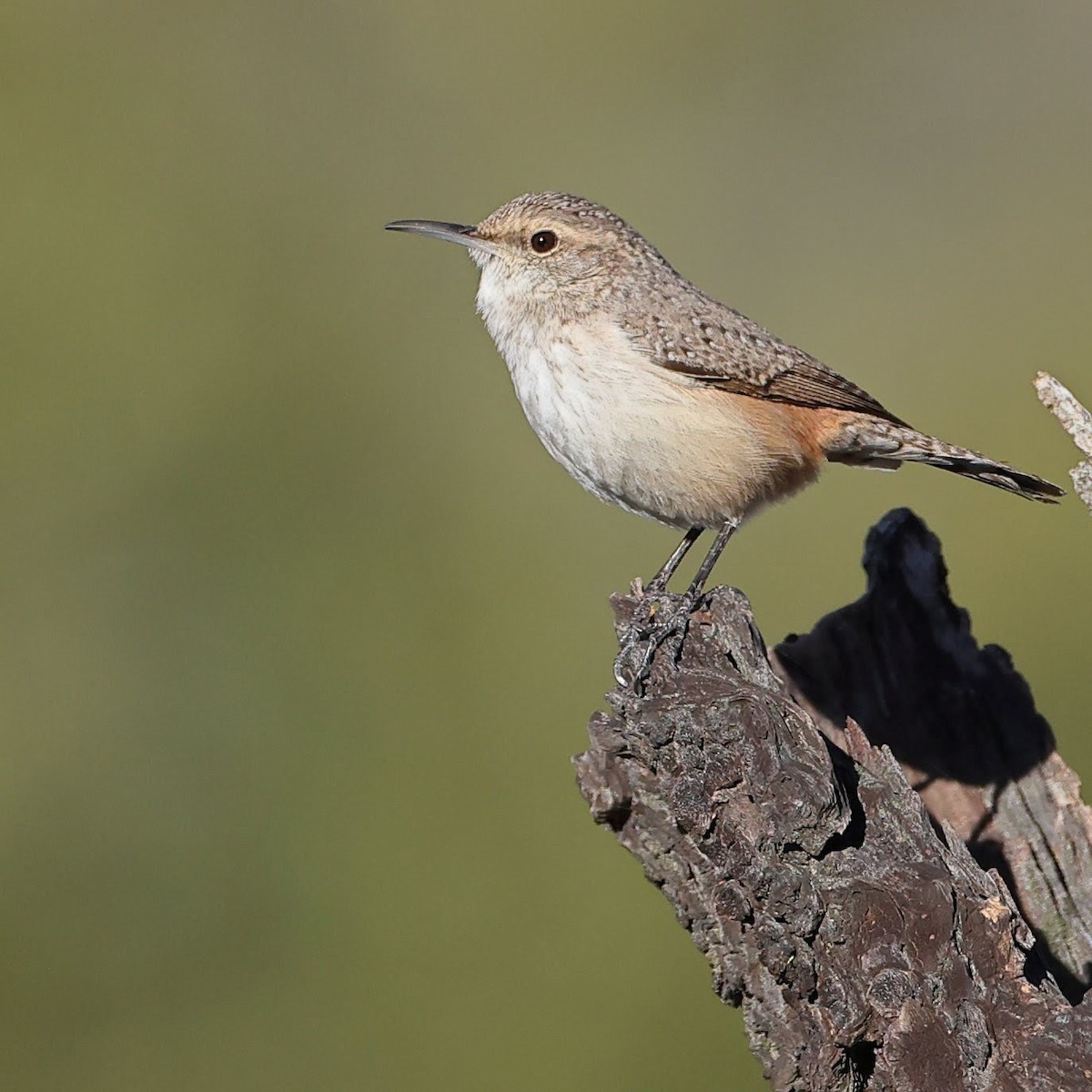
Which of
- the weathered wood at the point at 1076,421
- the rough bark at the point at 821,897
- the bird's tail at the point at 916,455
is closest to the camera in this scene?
the rough bark at the point at 821,897

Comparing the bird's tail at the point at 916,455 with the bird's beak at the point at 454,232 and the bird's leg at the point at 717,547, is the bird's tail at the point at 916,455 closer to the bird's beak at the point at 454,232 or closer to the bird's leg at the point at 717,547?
the bird's leg at the point at 717,547

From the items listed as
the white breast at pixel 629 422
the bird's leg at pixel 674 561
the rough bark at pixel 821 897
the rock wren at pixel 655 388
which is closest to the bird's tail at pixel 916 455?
the rock wren at pixel 655 388

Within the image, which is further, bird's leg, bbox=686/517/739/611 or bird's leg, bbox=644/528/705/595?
bird's leg, bbox=644/528/705/595

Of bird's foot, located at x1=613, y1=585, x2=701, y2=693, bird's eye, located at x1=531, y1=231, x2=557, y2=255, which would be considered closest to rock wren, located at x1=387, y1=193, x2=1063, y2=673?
bird's eye, located at x1=531, y1=231, x2=557, y2=255

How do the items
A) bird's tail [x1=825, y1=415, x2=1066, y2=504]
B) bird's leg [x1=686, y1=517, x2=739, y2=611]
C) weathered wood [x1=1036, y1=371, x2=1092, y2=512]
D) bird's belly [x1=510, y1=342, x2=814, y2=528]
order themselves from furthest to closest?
bird's leg [x1=686, y1=517, x2=739, y2=611] → bird's tail [x1=825, y1=415, x2=1066, y2=504] → bird's belly [x1=510, y1=342, x2=814, y2=528] → weathered wood [x1=1036, y1=371, x2=1092, y2=512]

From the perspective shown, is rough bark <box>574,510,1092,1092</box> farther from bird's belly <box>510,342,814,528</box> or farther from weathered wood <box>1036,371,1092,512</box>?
bird's belly <box>510,342,814,528</box>

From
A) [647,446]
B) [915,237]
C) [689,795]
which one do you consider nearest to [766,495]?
[647,446]

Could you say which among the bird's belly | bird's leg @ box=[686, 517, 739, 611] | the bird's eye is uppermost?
the bird's eye
